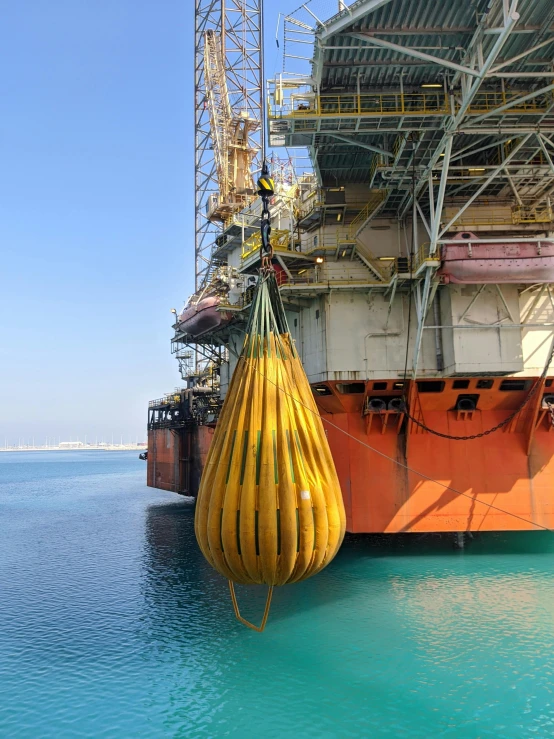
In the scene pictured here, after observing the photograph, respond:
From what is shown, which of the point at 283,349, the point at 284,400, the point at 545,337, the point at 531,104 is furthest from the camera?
the point at 545,337

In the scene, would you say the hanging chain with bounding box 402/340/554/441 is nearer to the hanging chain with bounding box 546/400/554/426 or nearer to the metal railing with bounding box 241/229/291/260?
the hanging chain with bounding box 546/400/554/426

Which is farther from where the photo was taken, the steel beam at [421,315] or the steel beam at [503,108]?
the steel beam at [421,315]

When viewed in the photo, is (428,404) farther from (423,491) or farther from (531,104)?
(531,104)

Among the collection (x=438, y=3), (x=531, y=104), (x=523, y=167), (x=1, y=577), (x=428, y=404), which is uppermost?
(x=438, y=3)

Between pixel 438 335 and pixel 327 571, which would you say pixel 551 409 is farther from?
pixel 327 571

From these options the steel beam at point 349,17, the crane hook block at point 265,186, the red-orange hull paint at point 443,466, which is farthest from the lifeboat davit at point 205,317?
the crane hook block at point 265,186

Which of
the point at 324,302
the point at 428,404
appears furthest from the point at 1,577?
the point at 428,404

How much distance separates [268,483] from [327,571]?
11168 millimetres

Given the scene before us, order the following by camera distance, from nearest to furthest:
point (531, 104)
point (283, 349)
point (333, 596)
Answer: point (283, 349) < point (531, 104) < point (333, 596)

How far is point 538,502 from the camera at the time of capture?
1719 cm

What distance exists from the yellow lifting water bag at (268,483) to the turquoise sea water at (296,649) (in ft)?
11.3

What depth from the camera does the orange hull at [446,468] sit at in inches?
674

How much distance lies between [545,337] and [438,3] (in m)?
9.89

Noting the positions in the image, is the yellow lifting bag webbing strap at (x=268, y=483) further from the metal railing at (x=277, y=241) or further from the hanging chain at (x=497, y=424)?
the metal railing at (x=277, y=241)
